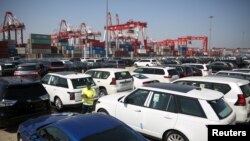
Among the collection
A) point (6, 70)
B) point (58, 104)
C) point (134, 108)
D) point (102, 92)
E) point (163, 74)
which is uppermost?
point (163, 74)

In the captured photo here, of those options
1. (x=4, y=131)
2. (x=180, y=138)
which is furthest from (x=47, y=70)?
(x=180, y=138)

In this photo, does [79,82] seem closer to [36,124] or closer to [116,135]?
[36,124]

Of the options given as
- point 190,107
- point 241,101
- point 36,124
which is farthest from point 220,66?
point 36,124

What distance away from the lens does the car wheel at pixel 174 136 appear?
17.2 ft

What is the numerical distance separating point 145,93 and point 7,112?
4126 mm

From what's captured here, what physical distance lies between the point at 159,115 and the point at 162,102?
0.35m

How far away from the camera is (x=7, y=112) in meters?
6.56

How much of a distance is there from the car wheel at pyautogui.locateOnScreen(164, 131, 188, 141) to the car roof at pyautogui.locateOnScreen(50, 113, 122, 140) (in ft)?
6.56

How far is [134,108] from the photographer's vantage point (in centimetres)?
622

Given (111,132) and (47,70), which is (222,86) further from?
(47,70)

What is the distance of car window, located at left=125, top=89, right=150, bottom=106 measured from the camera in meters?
6.21

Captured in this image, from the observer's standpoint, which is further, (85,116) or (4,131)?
(4,131)

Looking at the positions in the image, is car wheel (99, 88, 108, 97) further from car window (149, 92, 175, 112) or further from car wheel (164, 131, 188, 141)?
car wheel (164, 131, 188, 141)

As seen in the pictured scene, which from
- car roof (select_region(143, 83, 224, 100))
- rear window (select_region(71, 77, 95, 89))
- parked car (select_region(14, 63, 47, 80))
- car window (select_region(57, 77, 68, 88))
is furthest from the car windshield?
parked car (select_region(14, 63, 47, 80))
